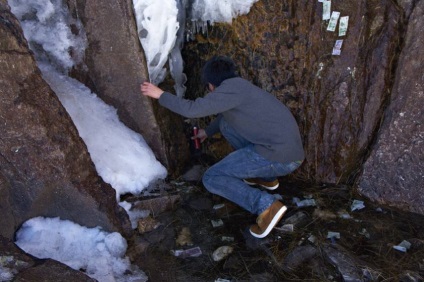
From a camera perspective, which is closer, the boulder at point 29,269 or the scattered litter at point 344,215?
the boulder at point 29,269

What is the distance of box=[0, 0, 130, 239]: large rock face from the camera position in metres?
2.78

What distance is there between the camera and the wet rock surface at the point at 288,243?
2.85 m

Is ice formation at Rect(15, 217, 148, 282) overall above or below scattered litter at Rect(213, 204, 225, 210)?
above

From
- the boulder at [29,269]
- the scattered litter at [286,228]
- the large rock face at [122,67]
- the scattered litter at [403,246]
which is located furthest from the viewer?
the large rock face at [122,67]

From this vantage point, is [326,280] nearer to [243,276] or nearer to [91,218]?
[243,276]

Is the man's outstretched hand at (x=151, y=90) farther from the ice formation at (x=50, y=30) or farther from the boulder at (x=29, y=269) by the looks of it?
the boulder at (x=29, y=269)

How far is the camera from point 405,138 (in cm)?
340

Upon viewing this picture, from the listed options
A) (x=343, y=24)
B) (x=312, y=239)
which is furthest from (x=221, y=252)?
(x=343, y=24)

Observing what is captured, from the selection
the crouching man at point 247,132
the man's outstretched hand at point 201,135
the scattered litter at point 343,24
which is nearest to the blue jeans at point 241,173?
the crouching man at point 247,132

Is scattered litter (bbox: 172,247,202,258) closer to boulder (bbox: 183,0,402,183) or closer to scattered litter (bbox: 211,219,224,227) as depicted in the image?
scattered litter (bbox: 211,219,224,227)

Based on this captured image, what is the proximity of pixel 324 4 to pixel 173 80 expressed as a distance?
134cm

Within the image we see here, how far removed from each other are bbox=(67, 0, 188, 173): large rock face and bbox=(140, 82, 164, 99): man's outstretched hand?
13 cm

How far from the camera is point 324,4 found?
3514 millimetres

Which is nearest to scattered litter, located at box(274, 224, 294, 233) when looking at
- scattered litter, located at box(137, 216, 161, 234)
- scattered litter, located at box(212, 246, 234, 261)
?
scattered litter, located at box(212, 246, 234, 261)
